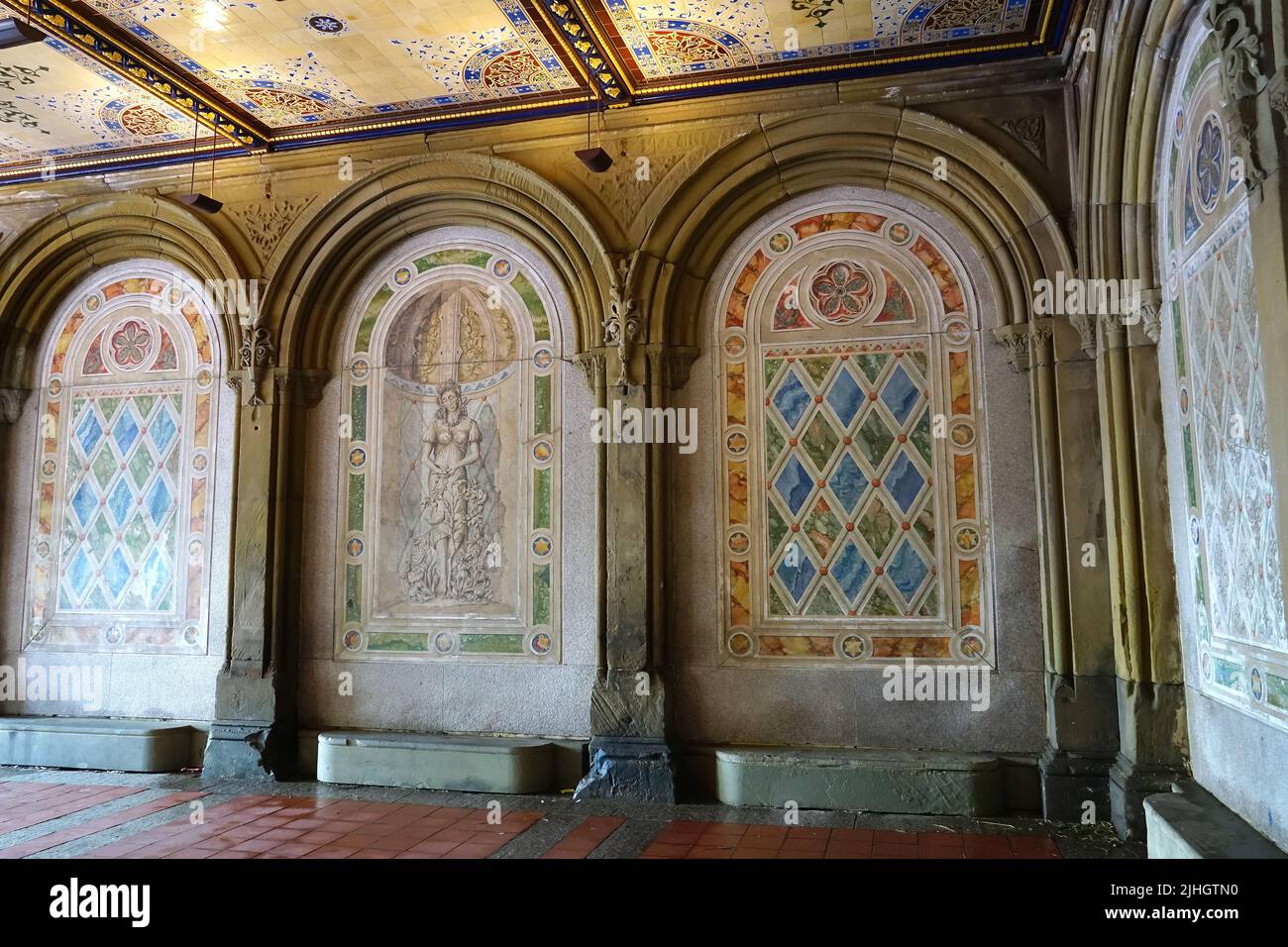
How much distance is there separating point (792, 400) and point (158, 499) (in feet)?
13.6

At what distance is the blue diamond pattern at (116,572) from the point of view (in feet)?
20.6

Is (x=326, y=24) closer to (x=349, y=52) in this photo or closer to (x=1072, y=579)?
(x=349, y=52)

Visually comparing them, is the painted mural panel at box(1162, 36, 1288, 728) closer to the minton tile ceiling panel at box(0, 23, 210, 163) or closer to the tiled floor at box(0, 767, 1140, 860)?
the tiled floor at box(0, 767, 1140, 860)

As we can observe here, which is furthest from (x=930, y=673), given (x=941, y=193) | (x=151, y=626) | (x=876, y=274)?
(x=151, y=626)

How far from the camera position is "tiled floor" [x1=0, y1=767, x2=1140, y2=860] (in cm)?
420

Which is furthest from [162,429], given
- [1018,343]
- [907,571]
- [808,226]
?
[1018,343]

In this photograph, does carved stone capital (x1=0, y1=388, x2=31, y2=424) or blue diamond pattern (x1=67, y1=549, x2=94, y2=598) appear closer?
blue diamond pattern (x1=67, y1=549, x2=94, y2=598)

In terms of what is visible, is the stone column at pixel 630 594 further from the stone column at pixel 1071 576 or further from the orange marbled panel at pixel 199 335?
the orange marbled panel at pixel 199 335

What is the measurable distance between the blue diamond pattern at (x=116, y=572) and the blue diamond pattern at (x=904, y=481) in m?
4.89

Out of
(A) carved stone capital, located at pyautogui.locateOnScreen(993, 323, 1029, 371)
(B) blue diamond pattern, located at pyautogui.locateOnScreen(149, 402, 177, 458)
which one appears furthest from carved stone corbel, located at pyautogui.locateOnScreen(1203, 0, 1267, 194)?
(B) blue diamond pattern, located at pyautogui.locateOnScreen(149, 402, 177, 458)

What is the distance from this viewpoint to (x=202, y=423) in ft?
20.6

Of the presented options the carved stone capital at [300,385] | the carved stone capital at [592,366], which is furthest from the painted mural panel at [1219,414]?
the carved stone capital at [300,385]

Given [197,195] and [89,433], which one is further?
[89,433]

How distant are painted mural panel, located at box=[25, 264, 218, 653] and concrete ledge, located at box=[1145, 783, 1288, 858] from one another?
5.33 metres
